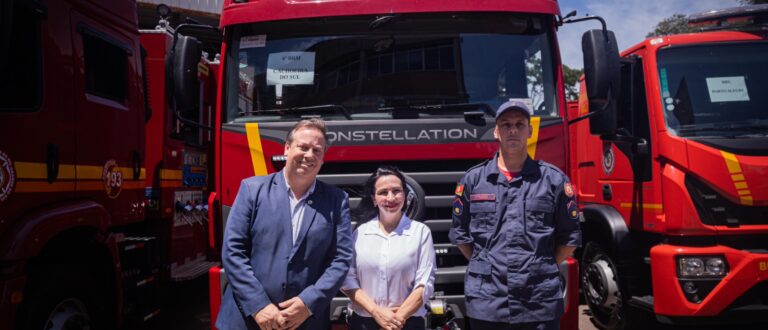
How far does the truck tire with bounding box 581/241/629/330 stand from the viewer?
4.98 meters

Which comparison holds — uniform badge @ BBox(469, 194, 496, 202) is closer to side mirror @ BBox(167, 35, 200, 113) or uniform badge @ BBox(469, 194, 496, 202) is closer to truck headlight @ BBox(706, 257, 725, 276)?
side mirror @ BBox(167, 35, 200, 113)

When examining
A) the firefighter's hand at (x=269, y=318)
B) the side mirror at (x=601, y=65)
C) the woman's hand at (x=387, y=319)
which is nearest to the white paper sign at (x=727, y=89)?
the side mirror at (x=601, y=65)

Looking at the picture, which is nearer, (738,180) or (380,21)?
(380,21)

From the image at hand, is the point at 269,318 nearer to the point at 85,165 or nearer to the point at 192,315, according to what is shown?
the point at 85,165

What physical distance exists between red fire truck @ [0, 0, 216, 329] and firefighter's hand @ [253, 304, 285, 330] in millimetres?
1558

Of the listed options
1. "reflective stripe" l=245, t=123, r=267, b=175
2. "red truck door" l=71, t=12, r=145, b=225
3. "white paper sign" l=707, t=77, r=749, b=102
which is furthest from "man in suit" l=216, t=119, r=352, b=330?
"white paper sign" l=707, t=77, r=749, b=102

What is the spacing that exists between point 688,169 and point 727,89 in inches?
32.4

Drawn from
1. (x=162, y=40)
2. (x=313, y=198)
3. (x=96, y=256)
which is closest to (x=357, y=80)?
(x=313, y=198)

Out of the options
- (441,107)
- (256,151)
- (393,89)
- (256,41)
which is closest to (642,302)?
(441,107)

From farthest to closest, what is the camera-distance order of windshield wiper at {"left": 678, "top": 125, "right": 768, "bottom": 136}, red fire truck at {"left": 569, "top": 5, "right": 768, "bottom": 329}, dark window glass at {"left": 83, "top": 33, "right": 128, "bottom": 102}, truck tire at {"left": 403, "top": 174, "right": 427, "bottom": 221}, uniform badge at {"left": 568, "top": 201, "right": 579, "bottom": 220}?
windshield wiper at {"left": 678, "top": 125, "right": 768, "bottom": 136} → red fire truck at {"left": 569, "top": 5, "right": 768, "bottom": 329} → dark window glass at {"left": 83, "top": 33, "right": 128, "bottom": 102} → truck tire at {"left": 403, "top": 174, "right": 427, "bottom": 221} → uniform badge at {"left": 568, "top": 201, "right": 579, "bottom": 220}

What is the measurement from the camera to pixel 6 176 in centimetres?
307

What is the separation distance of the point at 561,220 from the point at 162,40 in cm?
Result: 418

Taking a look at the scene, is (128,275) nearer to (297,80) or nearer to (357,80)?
(297,80)

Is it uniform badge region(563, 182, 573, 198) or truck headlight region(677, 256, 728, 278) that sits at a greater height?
uniform badge region(563, 182, 573, 198)
